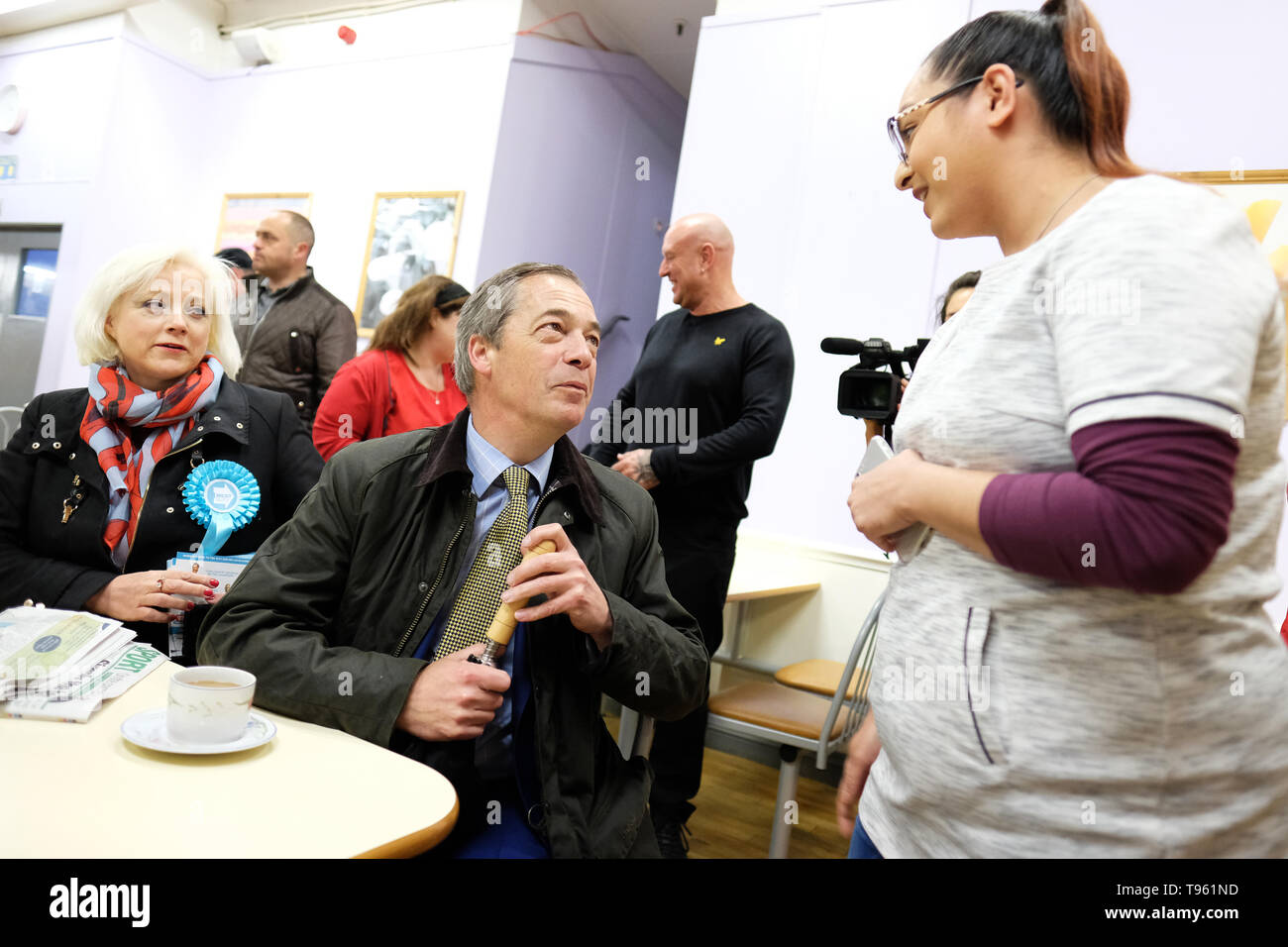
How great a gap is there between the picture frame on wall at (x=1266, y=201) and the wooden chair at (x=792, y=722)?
2135 millimetres

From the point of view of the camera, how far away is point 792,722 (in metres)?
2.36

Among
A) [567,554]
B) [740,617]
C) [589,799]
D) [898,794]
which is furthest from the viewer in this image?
[740,617]

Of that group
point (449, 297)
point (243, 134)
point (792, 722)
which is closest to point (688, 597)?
point (792, 722)

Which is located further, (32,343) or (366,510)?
(32,343)

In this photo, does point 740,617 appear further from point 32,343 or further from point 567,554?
point 32,343

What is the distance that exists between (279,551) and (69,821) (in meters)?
0.58

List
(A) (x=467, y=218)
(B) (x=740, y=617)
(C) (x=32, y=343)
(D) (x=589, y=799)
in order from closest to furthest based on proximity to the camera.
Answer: (D) (x=589, y=799) < (B) (x=740, y=617) < (A) (x=467, y=218) < (C) (x=32, y=343)

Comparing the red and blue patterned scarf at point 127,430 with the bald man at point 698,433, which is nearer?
the red and blue patterned scarf at point 127,430

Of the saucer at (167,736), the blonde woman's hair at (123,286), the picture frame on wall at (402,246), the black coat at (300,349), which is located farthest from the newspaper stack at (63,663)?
the picture frame on wall at (402,246)

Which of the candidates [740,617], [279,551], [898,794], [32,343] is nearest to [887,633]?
[898,794]

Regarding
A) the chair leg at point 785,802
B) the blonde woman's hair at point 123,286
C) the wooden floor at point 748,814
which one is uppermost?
the blonde woman's hair at point 123,286

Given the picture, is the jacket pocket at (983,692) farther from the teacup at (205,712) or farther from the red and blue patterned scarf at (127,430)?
the red and blue patterned scarf at (127,430)

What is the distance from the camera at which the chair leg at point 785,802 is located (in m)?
2.19

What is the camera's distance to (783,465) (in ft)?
13.3
